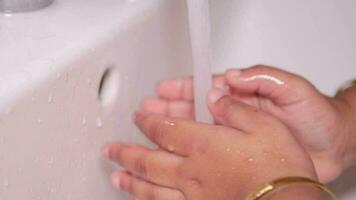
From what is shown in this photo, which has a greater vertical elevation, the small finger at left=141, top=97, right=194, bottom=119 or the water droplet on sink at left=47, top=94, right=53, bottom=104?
the water droplet on sink at left=47, top=94, right=53, bottom=104

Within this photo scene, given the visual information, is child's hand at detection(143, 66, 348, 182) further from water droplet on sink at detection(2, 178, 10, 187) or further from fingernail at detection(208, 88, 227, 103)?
water droplet on sink at detection(2, 178, 10, 187)

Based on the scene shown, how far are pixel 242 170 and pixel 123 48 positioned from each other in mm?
199

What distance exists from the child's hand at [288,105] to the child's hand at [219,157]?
22 millimetres

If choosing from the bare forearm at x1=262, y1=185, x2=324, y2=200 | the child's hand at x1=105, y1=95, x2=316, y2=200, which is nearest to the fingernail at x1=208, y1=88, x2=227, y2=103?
the child's hand at x1=105, y1=95, x2=316, y2=200

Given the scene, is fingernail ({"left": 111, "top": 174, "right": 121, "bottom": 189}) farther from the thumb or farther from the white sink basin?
the thumb

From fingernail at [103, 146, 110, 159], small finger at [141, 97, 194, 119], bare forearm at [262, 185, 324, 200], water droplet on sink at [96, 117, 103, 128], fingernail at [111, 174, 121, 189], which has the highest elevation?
bare forearm at [262, 185, 324, 200]

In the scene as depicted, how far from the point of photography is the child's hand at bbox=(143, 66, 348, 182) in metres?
0.51

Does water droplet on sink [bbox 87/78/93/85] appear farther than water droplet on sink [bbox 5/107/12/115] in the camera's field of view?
Yes

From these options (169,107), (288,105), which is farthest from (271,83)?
(169,107)

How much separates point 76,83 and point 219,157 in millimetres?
150

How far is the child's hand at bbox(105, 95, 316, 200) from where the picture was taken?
0.45 metres

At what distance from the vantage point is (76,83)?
1.65 feet

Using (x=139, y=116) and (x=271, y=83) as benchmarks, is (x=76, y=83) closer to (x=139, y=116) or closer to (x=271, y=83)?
(x=139, y=116)

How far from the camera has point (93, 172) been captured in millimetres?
554
